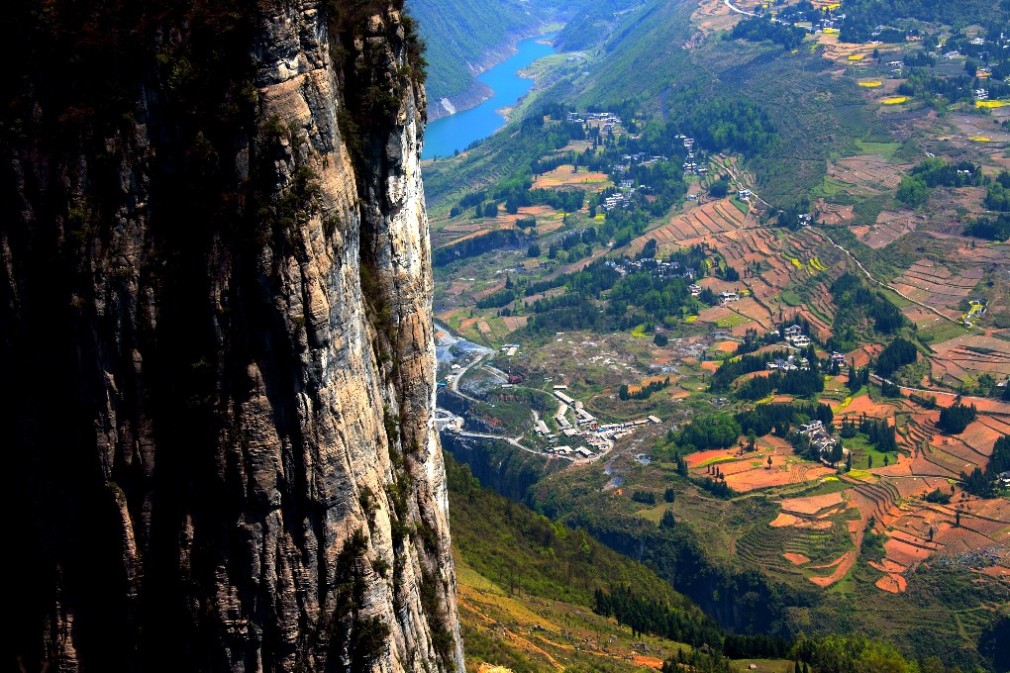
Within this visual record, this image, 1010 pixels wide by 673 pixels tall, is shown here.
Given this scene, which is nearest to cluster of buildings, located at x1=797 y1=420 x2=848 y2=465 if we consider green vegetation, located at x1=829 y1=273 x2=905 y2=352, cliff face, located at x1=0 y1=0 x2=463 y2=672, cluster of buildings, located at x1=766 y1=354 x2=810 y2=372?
cluster of buildings, located at x1=766 y1=354 x2=810 y2=372

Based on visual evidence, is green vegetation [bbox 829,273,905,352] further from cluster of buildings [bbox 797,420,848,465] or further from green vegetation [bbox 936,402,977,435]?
green vegetation [bbox 936,402,977,435]

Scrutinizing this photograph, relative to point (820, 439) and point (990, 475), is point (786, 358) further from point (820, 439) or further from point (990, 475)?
point (990, 475)

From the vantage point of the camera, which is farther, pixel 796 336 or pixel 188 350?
pixel 796 336

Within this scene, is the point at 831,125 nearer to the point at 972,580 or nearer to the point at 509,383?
the point at 509,383

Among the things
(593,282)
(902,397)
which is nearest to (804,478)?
(902,397)

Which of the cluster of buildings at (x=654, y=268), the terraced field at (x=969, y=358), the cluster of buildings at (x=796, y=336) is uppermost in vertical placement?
the cluster of buildings at (x=654, y=268)

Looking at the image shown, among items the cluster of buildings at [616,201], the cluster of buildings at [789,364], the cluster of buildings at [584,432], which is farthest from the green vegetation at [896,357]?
the cluster of buildings at [616,201]

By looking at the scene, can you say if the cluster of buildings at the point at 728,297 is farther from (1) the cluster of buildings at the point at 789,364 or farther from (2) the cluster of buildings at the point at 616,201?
(2) the cluster of buildings at the point at 616,201

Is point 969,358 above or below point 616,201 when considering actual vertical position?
below

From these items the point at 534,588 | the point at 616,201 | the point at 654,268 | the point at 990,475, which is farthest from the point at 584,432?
the point at 616,201
